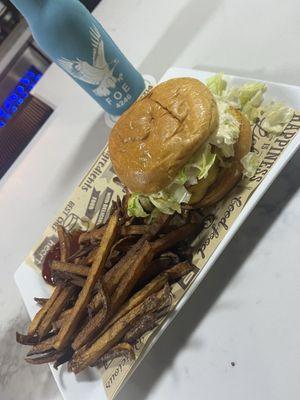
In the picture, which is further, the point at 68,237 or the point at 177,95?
the point at 68,237

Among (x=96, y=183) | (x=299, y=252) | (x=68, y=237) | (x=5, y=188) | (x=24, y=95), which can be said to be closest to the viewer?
(x=299, y=252)

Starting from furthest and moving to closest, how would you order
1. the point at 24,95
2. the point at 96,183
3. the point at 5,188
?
1. the point at 24,95
2. the point at 5,188
3. the point at 96,183

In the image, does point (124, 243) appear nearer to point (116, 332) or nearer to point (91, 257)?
point (91, 257)

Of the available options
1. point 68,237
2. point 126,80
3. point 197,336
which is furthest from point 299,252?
point 126,80

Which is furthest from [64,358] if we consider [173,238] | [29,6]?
[29,6]

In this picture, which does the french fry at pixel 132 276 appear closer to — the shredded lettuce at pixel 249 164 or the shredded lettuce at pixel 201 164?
the shredded lettuce at pixel 201 164

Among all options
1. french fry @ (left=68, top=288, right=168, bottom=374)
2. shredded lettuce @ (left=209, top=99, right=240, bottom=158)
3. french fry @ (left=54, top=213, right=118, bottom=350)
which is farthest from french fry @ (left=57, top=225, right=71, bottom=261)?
shredded lettuce @ (left=209, top=99, right=240, bottom=158)

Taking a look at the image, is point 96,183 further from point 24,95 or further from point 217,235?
point 24,95

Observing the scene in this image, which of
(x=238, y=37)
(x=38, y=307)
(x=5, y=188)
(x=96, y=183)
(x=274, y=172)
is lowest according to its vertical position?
(x=38, y=307)
